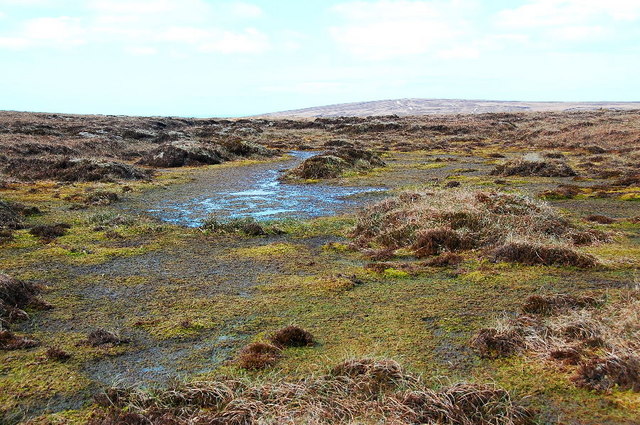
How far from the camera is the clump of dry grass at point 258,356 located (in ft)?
20.6

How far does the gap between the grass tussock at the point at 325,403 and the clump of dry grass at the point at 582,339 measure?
1.08m

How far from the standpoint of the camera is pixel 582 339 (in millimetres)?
6332

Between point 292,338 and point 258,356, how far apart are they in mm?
663

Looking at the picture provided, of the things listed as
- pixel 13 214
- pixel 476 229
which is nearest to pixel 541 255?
pixel 476 229

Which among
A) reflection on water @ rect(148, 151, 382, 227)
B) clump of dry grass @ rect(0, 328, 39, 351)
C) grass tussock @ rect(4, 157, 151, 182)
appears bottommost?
reflection on water @ rect(148, 151, 382, 227)

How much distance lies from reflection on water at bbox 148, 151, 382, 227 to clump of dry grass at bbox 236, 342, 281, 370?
9499mm

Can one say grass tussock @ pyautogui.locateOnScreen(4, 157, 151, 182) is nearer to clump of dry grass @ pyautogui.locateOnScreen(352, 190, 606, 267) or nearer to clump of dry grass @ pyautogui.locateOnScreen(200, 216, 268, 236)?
clump of dry grass @ pyautogui.locateOnScreen(200, 216, 268, 236)

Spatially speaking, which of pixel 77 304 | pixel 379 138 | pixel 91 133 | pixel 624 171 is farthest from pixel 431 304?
pixel 379 138

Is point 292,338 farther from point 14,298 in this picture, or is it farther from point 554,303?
point 14,298

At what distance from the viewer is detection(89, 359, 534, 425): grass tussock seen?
5.02m

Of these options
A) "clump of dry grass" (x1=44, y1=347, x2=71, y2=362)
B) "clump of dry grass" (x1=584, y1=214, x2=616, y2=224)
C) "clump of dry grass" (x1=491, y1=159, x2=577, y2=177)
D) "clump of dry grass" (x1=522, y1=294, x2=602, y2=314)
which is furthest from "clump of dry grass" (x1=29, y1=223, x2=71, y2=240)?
"clump of dry grass" (x1=491, y1=159, x2=577, y2=177)

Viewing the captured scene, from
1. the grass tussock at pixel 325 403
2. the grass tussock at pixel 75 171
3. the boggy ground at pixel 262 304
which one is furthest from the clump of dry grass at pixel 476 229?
the grass tussock at pixel 75 171

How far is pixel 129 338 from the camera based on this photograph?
723cm

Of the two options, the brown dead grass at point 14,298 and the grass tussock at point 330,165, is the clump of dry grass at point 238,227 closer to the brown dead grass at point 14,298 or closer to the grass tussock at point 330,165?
the brown dead grass at point 14,298
